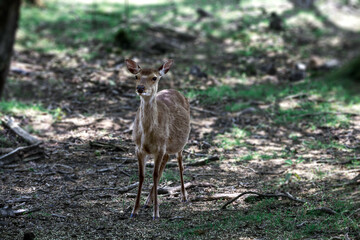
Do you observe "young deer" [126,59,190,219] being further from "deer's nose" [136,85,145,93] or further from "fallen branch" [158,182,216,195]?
"fallen branch" [158,182,216,195]

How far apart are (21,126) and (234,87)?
585cm

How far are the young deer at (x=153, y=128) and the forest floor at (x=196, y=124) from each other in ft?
1.55

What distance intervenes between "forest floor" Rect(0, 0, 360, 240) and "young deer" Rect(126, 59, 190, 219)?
47 cm

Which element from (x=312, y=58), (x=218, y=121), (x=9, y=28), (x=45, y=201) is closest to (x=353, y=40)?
(x=312, y=58)

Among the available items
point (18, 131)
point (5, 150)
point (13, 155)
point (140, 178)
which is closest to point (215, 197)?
point (140, 178)

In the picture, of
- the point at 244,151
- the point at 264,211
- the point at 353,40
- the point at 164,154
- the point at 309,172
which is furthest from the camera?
the point at 353,40

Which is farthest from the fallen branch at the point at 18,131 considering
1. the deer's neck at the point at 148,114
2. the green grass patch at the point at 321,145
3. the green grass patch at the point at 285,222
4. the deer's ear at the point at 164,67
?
the green grass patch at the point at 321,145

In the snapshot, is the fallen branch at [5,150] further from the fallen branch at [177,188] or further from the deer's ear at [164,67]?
the deer's ear at [164,67]

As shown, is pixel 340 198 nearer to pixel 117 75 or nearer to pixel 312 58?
pixel 117 75

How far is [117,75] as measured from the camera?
12.5 m

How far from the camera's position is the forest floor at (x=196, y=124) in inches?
215

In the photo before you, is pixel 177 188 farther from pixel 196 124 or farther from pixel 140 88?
pixel 196 124

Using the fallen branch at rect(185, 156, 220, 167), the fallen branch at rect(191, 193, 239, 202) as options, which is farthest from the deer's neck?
the fallen branch at rect(185, 156, 220, 167)

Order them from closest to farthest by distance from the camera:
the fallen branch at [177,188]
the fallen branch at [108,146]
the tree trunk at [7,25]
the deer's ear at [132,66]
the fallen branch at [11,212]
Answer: the tree trunk at [7,25], the fallen branch at [11,212], the deer's ear at [132,66], the fallen branch at [177,188], the fallen branch at [108,146]
